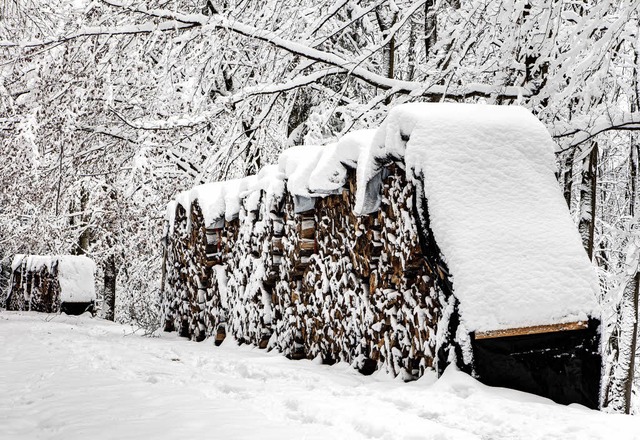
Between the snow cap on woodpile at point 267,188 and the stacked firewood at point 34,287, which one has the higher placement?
the snow cap on woodpile at point 267,188

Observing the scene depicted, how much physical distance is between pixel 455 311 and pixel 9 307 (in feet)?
60.3

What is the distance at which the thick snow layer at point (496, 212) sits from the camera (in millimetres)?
3527

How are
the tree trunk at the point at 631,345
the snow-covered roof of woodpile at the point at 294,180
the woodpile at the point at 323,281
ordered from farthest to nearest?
the tree trunk at the point at 631,345
the snow-covered roof of woodpile at the point at 294,180
the woodpile at the point at 323,281

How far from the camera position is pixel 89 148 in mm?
12102

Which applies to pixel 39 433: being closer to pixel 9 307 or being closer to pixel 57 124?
pixel 57 124

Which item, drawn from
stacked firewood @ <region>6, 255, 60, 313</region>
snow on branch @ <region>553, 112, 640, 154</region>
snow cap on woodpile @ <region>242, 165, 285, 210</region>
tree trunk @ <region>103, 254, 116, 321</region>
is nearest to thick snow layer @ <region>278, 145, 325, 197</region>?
snow cap on woodpile @ <region>242, 165, 285, 210</region>

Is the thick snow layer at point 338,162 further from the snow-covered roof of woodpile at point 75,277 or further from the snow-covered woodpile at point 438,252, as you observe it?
the snow-covered roof of woodpile at point 75,277

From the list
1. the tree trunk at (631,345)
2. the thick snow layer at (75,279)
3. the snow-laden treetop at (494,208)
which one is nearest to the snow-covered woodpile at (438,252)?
the snow-laden treetop at (494,208)

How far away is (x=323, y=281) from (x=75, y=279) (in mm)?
12028

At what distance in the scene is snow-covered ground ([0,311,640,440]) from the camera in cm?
289

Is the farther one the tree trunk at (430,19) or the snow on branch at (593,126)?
the tree trunk at (430,19)

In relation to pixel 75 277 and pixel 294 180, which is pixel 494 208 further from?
pixel 75 277

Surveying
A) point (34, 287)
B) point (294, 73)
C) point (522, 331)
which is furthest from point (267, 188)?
point (34, 287)

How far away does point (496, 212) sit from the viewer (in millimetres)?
3803
